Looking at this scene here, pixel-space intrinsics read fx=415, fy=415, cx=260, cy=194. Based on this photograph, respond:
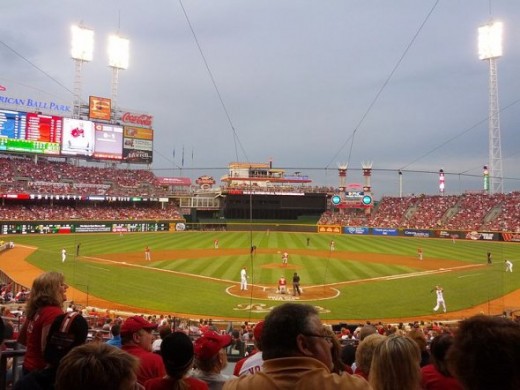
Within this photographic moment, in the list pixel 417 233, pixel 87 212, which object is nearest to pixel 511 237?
pixel 417 233

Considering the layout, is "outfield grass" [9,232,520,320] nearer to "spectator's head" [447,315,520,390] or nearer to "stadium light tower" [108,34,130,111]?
"spectator's head" [447,315,520,390]

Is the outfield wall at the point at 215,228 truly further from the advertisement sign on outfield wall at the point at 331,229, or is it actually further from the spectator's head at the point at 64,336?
the spectator's head at the point at 64,336

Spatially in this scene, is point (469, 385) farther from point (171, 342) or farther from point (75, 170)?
point (75, 170)

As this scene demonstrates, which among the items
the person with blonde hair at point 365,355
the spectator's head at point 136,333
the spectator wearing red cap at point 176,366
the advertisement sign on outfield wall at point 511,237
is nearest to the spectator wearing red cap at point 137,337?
the spectator's head at point 136,333

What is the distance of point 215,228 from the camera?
6881cm

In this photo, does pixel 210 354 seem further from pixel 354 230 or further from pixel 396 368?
pixel 354 230

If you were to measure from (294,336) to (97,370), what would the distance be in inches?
41.3

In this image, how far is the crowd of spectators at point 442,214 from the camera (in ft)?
180

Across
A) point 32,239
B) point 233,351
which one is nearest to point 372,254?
point 233,351

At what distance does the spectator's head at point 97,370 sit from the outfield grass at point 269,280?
11.6 metres

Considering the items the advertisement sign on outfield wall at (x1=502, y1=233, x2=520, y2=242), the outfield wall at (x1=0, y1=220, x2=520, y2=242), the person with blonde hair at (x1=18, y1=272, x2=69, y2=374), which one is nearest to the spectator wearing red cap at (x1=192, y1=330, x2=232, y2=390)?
the person with blonde hair at (x1=18, y1=272, x2=69, y2=374)

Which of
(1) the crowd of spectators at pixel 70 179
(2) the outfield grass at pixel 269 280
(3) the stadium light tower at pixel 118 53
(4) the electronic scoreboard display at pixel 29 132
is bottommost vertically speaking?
(2) the outfield grass at pixel 269 280

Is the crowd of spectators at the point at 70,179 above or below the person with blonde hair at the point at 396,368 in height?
above

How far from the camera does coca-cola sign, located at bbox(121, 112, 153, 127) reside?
236ft
